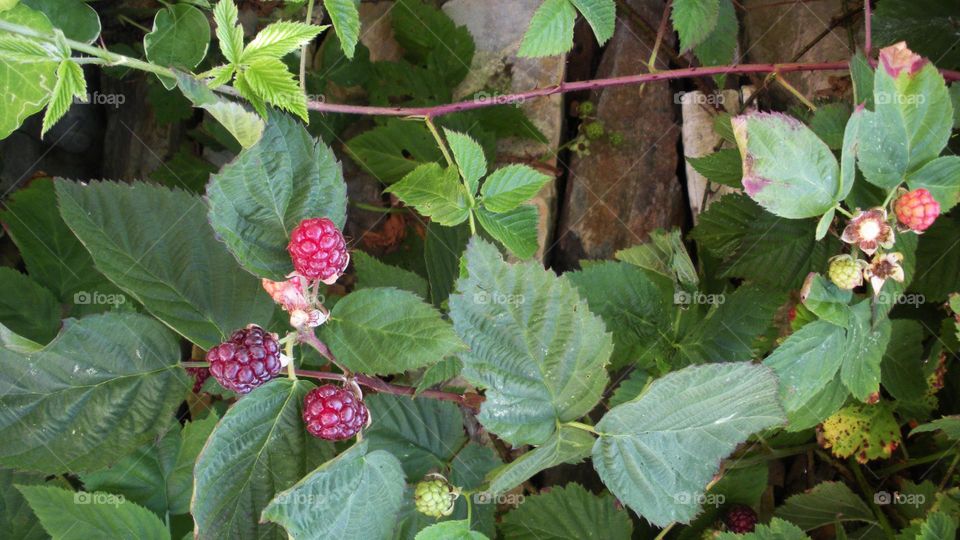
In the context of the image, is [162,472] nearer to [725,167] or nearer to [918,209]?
[725,167]

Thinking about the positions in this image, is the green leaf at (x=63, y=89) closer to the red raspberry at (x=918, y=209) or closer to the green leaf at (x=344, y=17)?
the green leaf at (x=344, y=17)

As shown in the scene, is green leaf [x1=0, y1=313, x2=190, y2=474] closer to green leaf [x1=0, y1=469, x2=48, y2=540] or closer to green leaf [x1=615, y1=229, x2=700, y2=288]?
green leaf [x1=0, y1=469, x2=48, y2=540]

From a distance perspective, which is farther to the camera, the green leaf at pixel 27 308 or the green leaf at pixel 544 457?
the green leaf at pixel 27 308

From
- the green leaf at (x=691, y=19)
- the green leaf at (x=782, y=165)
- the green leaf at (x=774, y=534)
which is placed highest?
the green leaf at (x=691, y=19)

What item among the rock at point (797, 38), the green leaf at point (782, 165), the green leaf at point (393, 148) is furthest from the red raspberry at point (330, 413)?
the rock at point (797, 38)

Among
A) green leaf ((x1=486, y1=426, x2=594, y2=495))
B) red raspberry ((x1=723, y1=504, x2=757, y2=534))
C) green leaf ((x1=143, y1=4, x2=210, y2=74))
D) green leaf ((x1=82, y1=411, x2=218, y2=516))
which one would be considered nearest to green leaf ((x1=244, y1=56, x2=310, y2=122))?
green leaf ((x1=143, y1=4, x2=210, y2=74))

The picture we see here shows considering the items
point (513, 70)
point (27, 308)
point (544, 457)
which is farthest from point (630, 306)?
point (27, 308)
